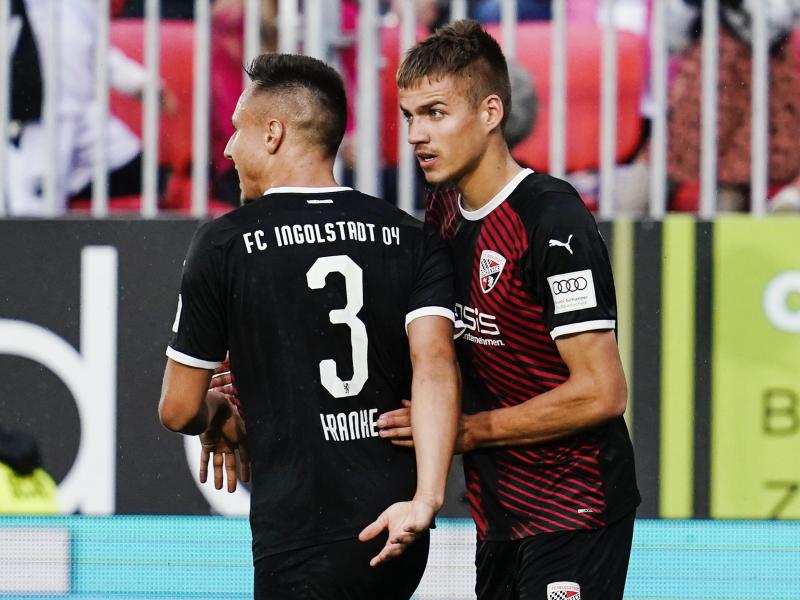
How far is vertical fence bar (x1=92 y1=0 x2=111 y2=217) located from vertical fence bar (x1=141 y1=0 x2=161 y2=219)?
0.55ft

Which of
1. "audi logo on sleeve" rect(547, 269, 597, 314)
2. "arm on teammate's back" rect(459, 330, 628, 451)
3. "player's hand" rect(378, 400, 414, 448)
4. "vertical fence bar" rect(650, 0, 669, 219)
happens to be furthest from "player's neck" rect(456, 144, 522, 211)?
"vertical fence bar" rect(650, 0, 669, 219)

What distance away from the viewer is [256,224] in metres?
3.30

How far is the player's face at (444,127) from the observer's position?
365 cm

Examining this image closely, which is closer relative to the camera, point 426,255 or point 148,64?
point 426,255

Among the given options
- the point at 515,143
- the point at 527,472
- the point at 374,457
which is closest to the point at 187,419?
the point at 374,457

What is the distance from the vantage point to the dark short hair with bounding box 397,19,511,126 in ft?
12.0

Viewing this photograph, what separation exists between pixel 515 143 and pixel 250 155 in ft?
Result: 9.46

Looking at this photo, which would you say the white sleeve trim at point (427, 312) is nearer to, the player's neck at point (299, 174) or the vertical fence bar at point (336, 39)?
the player's neck at point (299, 174)

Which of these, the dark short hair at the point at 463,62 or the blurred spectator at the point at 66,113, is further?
the blurred spectator at the point at 66,113

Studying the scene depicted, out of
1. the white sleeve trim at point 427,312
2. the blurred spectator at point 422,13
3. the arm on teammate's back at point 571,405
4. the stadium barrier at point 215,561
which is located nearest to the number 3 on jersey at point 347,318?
the white sleeve trim at point 427,312

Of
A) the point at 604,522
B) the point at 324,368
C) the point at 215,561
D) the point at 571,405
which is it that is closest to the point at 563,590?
the point at 604,522

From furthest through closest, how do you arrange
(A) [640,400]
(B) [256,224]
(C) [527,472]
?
(A) [640,400]
(C) [527,472]
(B) [256,224]

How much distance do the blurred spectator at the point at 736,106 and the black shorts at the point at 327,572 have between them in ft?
10.9

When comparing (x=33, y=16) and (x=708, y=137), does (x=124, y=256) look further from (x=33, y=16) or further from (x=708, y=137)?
(x=708, y=137)
